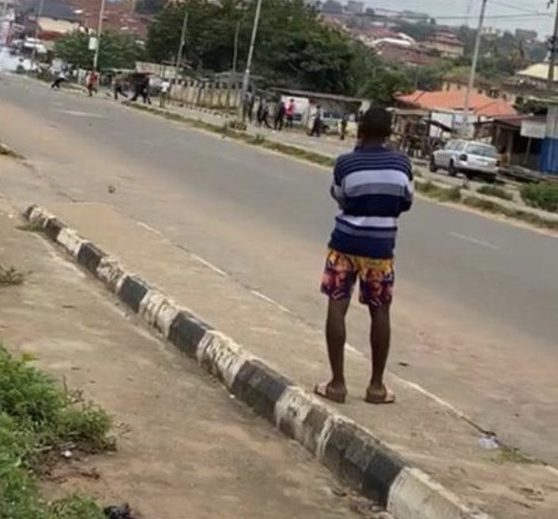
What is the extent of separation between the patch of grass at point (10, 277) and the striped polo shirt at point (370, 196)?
11.3 ft

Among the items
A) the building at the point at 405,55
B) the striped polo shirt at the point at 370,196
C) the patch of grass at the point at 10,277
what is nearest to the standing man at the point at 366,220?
the striped polo shirt at the point at 370,196

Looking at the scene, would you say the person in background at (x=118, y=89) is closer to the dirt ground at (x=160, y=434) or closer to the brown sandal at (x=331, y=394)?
the dirt ground at (x=160, y=434)

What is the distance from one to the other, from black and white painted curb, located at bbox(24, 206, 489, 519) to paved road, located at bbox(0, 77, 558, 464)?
1267 mm

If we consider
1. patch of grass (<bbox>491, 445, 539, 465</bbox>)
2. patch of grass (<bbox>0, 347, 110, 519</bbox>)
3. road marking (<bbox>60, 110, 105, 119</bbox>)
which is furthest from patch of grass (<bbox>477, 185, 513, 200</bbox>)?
patch of grass (<bbox>0, 347, 110, 519</bbox>)

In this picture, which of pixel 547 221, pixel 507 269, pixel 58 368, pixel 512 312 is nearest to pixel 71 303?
pixel 58 368

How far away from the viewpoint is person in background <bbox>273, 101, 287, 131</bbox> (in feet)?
214

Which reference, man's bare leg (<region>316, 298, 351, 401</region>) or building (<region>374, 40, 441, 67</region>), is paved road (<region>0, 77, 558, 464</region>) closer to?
man's bare leg (<region>316, 298, 351, 401</region>)

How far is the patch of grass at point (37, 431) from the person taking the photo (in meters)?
4.06

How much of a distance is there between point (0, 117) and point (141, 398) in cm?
2859

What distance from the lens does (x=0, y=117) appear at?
3334 centimetres

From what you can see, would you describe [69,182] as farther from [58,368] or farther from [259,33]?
[259,33]

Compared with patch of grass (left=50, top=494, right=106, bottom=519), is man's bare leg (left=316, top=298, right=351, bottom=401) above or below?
above

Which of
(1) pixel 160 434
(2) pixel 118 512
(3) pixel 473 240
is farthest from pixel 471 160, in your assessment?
(2) pixel 118 512

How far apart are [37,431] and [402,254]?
31.7ft
